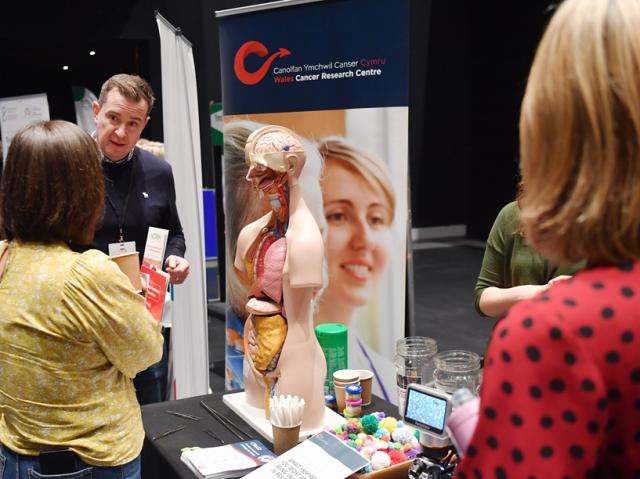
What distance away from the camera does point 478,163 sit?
10.5 meters

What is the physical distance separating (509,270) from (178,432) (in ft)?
3.82

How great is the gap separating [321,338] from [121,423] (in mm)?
1011

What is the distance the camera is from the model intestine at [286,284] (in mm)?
→ 2076

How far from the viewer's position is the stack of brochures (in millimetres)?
1766

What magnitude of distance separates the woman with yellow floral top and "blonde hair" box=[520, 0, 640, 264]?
3.34ft

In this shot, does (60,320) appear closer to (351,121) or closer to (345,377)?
(345,377)

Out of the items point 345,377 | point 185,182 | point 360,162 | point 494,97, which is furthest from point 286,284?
point 494,97

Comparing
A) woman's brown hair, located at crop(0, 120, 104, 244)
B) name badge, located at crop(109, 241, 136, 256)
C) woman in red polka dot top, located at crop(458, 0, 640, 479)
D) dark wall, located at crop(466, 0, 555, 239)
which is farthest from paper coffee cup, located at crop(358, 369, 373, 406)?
dark wall, located at crop(466, 0, 555, 239)

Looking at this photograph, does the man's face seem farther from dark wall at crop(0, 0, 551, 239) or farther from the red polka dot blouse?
dark wall at crop(0, 0, 551, 239)

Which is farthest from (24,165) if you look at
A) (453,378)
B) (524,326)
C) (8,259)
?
(453,378)

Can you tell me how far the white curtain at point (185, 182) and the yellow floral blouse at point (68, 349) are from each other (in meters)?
1.89

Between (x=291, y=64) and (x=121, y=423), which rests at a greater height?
(x=291, y=64)

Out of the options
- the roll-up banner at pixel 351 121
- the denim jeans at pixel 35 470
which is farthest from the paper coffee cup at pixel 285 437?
the roll-up banner at pixel 351 121

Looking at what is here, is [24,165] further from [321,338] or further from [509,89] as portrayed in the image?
[509,89]
